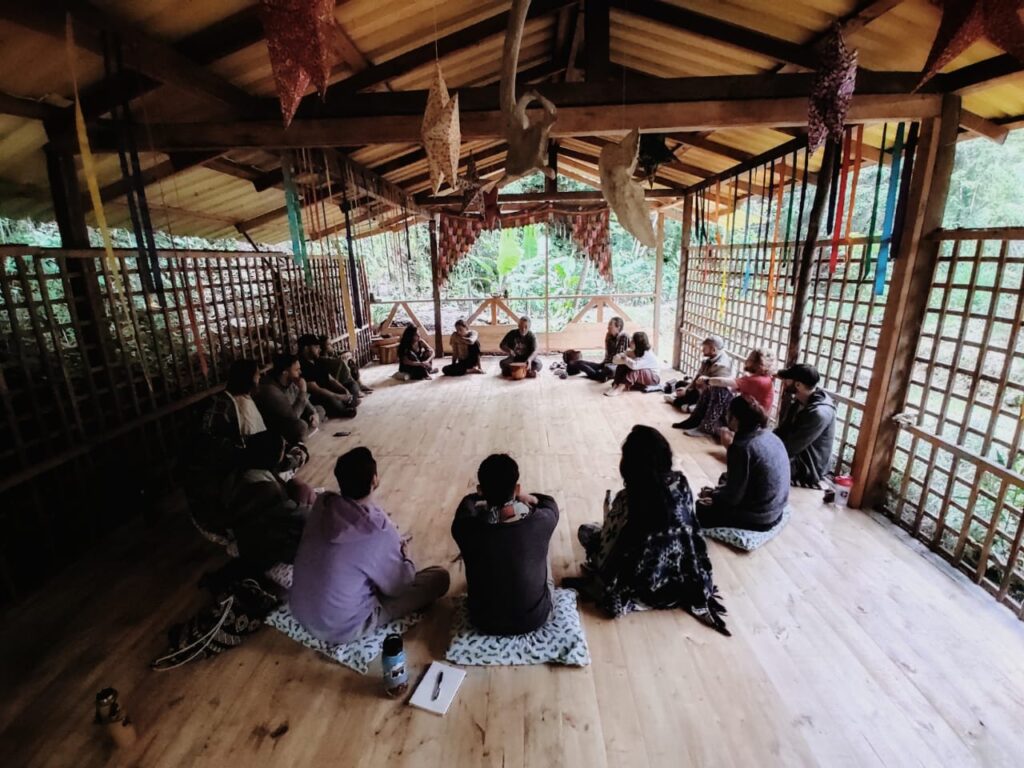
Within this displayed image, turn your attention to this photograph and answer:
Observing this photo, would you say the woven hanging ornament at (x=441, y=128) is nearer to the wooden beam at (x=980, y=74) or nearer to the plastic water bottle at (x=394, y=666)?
the plastic water bottle at (x=394, y=666)

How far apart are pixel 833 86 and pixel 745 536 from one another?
229cm

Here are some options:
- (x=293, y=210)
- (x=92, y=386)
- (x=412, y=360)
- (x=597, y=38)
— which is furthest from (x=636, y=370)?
(x=92, y=386)

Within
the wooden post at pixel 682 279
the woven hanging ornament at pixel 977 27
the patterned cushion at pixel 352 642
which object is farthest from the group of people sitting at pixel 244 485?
the wooden post at pixel 682 279

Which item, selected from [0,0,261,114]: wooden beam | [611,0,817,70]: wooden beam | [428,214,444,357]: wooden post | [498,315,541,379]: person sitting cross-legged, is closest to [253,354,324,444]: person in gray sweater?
[0,0,261,114]: wooden beam

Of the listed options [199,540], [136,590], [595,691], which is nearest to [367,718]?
[595,691]

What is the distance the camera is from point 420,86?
149 inches

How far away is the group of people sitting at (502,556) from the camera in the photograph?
6.49ft

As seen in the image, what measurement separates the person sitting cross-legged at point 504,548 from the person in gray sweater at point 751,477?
124 centimetres

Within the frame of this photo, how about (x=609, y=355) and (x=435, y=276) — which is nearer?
(x=609, y=355)

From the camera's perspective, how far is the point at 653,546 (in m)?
2.22

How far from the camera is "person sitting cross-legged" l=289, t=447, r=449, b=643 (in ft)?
6.56

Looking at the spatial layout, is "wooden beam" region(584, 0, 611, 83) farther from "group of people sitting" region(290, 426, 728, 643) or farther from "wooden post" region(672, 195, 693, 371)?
"wooden post" region(672, 195, 693, 371)

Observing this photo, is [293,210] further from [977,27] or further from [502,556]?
[977,27]

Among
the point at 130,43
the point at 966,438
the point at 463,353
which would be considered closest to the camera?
the point at 130,43
